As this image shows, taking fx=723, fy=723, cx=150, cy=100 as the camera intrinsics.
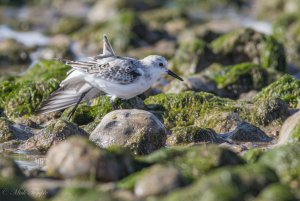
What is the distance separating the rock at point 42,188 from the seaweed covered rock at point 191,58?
1066 cm

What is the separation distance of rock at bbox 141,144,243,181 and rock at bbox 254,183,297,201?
1045 mm

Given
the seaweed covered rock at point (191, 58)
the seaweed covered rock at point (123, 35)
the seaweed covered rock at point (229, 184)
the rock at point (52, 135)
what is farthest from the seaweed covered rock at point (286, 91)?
the seaweed covered rock at point (123, 35)

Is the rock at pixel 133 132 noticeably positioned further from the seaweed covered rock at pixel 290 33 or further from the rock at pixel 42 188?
the seaweed covered rock at pixel 290 33

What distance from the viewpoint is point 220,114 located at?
1252 centimetres

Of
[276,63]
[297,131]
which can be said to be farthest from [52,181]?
[276,63]

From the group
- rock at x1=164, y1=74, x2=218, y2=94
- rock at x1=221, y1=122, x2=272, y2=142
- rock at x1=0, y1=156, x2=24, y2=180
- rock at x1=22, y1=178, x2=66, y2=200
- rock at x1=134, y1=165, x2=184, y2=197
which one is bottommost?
rock at x1=221, y1=122, x2=272, y2=142

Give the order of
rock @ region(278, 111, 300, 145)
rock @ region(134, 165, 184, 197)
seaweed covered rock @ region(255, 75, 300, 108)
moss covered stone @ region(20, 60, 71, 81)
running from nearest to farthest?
rock @ region(134, 165, 184, 197)
rock @ region(278, 111, 300, 145)
seaweed covered rock @ region(255, 75, 300, 108)
moss covered stone @ region(20, 60, 71, 81)

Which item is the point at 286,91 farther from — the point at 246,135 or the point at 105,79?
the point at 105,79

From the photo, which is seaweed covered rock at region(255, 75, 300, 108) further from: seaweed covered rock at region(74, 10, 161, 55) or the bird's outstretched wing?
seaweed covered rock at region(74, 10, 161, 55)

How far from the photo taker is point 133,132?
10.6m

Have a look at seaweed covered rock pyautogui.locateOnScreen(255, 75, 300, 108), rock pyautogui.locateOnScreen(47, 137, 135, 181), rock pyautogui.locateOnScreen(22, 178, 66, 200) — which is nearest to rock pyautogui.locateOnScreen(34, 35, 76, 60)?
seaweed covered rock pyautogui.locateOnScreen(255, 75, 300, 108)

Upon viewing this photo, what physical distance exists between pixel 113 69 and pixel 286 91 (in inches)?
147

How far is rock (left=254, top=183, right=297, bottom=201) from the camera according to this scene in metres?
7.03

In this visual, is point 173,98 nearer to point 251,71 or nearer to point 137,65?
point 137,65
